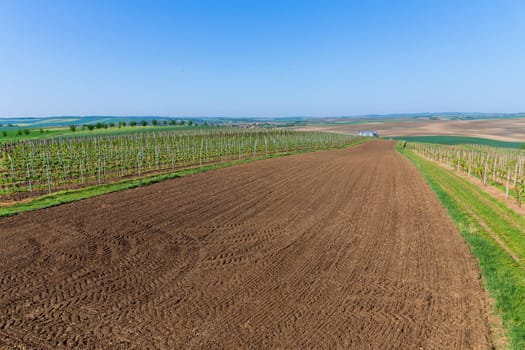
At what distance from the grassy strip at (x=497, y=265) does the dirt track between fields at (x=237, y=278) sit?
1.02ft

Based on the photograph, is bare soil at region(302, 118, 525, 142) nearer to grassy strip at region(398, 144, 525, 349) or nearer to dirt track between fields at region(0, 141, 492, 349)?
grassy strip at region(398, 144, 525, 349)

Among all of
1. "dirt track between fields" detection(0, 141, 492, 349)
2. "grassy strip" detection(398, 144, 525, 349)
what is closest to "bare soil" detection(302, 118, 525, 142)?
"grassy strip" detection(398, 144, 525, 349)

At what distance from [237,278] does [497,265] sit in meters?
6.01

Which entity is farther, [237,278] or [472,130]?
[472,130]

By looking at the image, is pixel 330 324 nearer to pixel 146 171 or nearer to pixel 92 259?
pixel 92 259

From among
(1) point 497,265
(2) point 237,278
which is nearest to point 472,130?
(1) point 497,265

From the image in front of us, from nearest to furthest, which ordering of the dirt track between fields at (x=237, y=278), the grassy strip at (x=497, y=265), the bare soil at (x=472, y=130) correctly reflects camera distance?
the dirt track between fields at (x=237, y=278)
the grassy strip at (x=497, y=265)
the bare soil at (x=472, y=130)

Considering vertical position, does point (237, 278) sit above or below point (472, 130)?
below

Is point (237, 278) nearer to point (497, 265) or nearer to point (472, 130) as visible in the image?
point (497, 265)

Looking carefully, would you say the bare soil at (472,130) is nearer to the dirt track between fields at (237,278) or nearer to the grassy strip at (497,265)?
the grassy strip at (497,265)

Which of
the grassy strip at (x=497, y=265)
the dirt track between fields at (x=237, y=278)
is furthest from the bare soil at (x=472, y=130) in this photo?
the dirt track between fields at (x=237, y=278)

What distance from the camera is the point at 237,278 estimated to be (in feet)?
24.1

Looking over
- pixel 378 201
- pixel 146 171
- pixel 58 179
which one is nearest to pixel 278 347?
pixel 378 201

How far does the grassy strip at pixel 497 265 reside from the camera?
5766 millimetres
